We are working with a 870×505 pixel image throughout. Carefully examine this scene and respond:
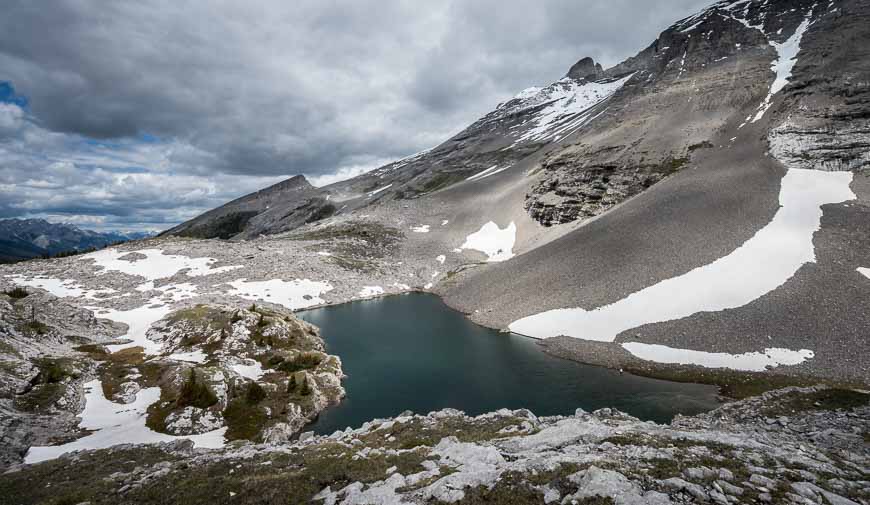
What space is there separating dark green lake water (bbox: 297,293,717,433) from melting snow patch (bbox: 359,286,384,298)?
19.6 m

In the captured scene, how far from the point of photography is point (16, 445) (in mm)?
20125

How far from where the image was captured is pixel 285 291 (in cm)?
7044

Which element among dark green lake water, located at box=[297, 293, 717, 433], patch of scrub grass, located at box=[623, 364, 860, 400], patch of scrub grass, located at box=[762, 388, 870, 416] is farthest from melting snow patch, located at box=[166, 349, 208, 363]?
patch of scrub grass, located at box=[762, 388, 870, 416]

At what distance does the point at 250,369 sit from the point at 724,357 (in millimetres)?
44989

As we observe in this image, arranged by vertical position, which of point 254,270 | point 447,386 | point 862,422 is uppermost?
point 254,270

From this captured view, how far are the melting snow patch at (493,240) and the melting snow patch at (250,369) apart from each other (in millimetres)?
59605

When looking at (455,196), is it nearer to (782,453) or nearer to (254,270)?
(254,270)

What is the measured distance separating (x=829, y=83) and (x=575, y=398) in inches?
3341

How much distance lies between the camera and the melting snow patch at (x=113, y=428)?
69.2 ft

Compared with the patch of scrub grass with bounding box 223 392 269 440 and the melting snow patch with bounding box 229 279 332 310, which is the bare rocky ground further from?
the melting snow patch with bounding box 229 279 332 310

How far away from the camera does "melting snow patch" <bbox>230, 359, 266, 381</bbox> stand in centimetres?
3509

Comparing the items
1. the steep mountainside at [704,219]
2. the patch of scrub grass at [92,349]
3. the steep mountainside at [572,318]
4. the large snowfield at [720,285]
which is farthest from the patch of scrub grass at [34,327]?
the large snowfield at [720,285]

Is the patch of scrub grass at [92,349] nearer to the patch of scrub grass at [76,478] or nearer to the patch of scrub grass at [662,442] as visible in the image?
the patch of scrub grass at [76,478]

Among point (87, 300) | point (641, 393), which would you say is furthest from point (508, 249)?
point (87, 300)
